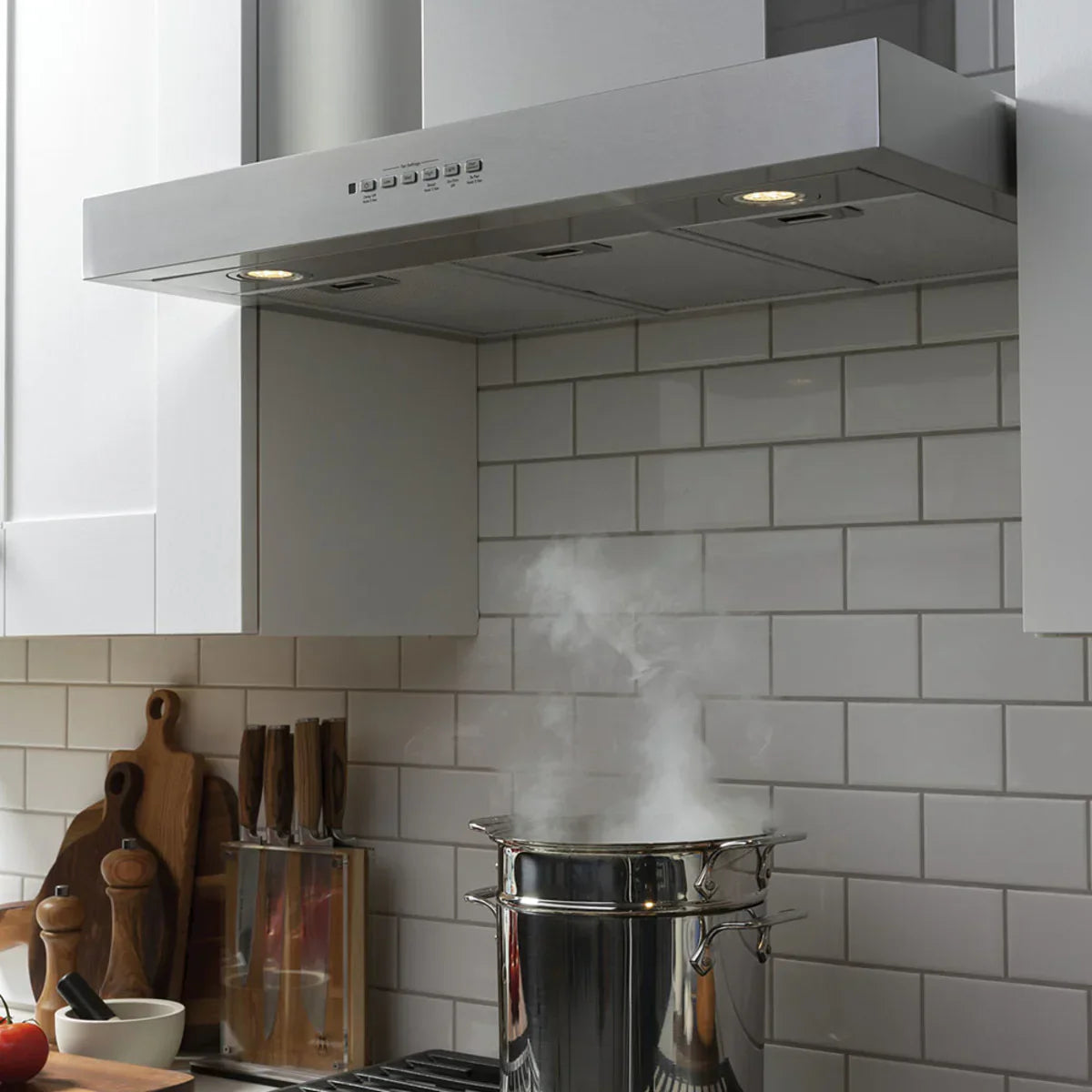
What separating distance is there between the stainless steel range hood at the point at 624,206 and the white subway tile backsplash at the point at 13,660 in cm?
102

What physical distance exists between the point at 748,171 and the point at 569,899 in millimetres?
666

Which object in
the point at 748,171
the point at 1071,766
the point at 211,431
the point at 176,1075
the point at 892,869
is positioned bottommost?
the point at 176,1075

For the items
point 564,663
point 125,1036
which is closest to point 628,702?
point 564,663

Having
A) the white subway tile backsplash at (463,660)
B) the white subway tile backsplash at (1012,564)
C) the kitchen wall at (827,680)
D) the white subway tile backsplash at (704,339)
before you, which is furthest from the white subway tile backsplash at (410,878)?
the white subway tile backsplash at (1012,564)

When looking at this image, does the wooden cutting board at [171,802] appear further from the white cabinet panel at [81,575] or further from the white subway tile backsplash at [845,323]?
the white subway tile backsplash at [845,323]

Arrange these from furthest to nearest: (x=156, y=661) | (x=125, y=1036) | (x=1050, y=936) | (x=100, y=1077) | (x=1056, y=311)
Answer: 1. (x=156, y=661)
2. (x=125, y=1036)
3. (x=100, y=1077)
4. (x=1050, y=936)
5. (x=1056, y=311)

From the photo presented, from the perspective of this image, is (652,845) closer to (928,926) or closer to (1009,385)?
(928,926)

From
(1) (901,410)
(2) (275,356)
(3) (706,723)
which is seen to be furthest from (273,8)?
(3) (706,723)

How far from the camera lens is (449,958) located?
199cm

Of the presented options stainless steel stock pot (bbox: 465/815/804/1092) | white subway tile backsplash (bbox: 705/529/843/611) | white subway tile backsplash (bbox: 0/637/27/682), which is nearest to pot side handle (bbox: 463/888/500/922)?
stainless steel stock pot (bbox: 465/815/804/1092)

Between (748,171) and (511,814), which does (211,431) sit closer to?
(511,814)

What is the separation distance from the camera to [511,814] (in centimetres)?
193

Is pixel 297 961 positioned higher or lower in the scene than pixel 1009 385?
lower

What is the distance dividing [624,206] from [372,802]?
1029 mm
